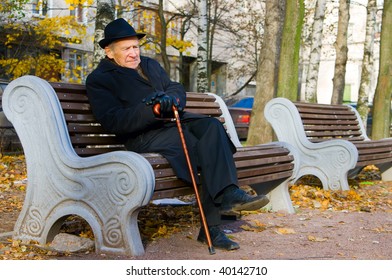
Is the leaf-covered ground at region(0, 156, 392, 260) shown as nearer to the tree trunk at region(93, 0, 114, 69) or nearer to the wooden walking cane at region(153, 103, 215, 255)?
the wooden walking cane at region(153, 103, 215, 255)

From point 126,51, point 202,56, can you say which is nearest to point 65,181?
point 126,51

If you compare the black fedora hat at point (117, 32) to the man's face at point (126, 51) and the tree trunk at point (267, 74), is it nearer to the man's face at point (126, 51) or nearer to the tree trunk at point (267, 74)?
the man's face at point (126, 51)

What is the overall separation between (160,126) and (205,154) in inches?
17.5

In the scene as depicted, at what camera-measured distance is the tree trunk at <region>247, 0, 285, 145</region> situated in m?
12.3

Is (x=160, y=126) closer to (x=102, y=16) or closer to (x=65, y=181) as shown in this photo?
(x=65, y=181)

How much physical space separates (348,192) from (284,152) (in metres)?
1.98

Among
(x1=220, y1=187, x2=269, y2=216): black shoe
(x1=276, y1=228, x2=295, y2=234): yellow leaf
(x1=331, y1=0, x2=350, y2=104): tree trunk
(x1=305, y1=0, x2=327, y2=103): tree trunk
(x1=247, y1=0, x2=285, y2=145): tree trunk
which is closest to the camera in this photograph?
(x1=220, y1=187, x2=269, y2=216): black shoe

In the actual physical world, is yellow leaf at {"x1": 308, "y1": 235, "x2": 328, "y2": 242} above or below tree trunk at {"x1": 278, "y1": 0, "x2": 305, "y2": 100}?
below

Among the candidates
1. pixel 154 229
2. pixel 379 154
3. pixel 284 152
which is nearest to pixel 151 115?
pixel 154 229

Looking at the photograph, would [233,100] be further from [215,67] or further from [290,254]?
[290,254]

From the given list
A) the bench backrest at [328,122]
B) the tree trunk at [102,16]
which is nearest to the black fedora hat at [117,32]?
the bench backrest at [328,122]

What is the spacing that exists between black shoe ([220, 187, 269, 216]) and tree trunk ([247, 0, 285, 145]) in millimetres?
7271

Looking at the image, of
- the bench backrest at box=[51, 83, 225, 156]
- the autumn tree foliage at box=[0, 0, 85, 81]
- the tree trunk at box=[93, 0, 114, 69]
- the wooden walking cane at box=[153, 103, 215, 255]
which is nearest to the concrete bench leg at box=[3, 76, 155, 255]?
the bench backrest at box=[51, 83, 225, 156]

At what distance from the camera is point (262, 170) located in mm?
6359
